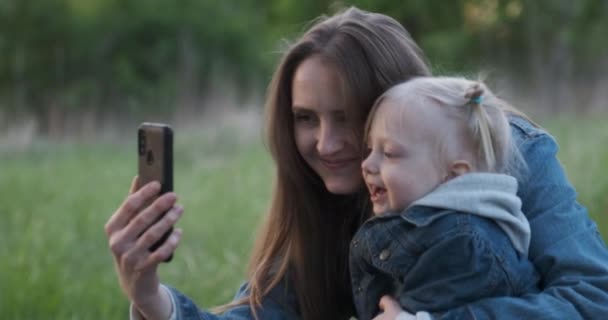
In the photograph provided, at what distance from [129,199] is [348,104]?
0.65m

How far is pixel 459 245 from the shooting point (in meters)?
2.08

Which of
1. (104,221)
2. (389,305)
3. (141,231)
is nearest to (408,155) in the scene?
(389,305)

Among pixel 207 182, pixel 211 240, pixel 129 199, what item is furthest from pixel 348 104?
pixel 207 182

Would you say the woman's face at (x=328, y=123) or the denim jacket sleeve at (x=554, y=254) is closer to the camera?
the denim jacket sleeve at (x=554, y=254)

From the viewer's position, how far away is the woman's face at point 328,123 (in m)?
2.49

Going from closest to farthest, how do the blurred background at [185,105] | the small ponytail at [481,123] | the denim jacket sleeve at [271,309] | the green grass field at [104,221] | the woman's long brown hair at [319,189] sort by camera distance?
the small ponytail at [481,123] → the woman's long brown hair at [319,189] → the denim jacket sleeve at [271,309] → the green grass field at [104,221] → the blurred background at [185,105]

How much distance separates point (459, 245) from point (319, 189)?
30.0 inches

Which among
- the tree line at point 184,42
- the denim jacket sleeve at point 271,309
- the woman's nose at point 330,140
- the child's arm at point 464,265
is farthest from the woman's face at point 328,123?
the tree line at point 184,42

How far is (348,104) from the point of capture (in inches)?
97.3

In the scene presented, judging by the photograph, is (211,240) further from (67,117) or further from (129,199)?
(67,117)

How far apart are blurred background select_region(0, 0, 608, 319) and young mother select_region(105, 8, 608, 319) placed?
278mm

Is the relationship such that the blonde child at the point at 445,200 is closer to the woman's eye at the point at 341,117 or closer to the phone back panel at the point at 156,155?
the woman's eye at the point at 341,117

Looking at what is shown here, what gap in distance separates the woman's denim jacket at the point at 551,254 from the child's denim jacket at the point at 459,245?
0.13 feet

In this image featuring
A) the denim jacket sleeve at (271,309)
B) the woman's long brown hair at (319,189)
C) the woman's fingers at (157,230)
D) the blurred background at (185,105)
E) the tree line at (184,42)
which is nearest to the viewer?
the woman's fingers at (157,230)
